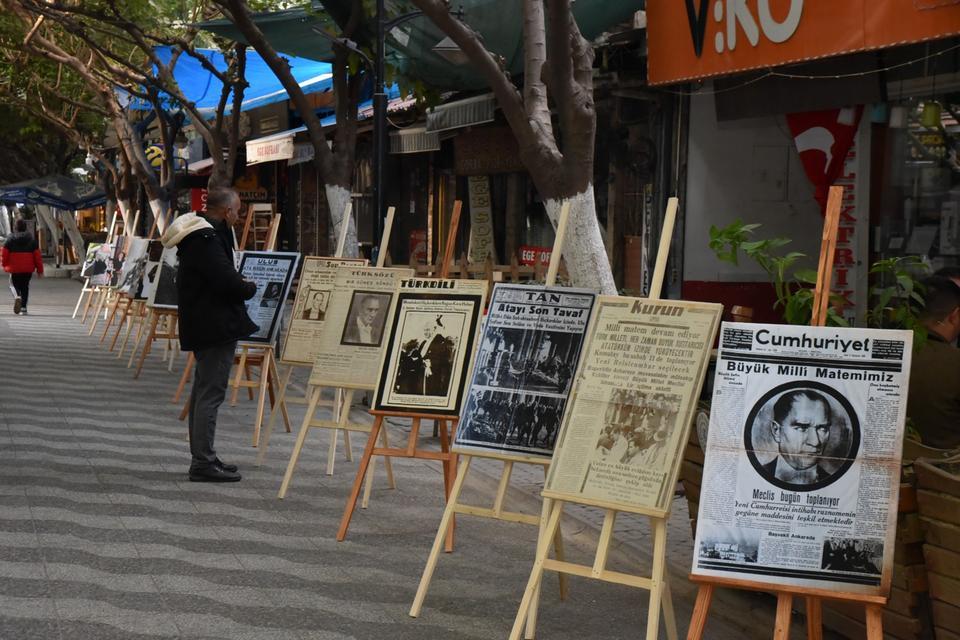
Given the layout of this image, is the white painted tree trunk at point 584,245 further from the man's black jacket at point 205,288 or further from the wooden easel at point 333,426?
the man's black jacket at point 205,288

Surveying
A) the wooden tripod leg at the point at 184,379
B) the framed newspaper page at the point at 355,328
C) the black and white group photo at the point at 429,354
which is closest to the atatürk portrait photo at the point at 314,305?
the framed newspaper page at the point at 355,328

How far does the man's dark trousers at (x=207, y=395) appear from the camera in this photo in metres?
8.17

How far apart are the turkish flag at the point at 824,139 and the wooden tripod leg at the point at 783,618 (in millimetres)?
6640

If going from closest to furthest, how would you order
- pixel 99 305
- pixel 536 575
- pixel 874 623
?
pixel 874 623, pixel 536 575, pixel 99 305

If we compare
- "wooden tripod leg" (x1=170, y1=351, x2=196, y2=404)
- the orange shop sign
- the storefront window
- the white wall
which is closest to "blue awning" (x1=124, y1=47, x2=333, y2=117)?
"wooden tripod leg" (x1=170, y1=351, x2=196, y2=404)

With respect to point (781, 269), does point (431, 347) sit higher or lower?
lower

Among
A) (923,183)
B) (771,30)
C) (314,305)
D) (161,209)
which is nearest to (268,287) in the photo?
(314,305)

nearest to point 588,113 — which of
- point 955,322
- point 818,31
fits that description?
point 818,31

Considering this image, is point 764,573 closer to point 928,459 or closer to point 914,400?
point 928,459

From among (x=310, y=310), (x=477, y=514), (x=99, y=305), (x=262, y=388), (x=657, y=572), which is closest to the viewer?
(x=657, y=572)

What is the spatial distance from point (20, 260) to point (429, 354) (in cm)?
1827

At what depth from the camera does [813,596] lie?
4.18 metres

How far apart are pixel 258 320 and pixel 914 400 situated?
5.89 metres

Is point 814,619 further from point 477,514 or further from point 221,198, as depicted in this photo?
point 221,198
